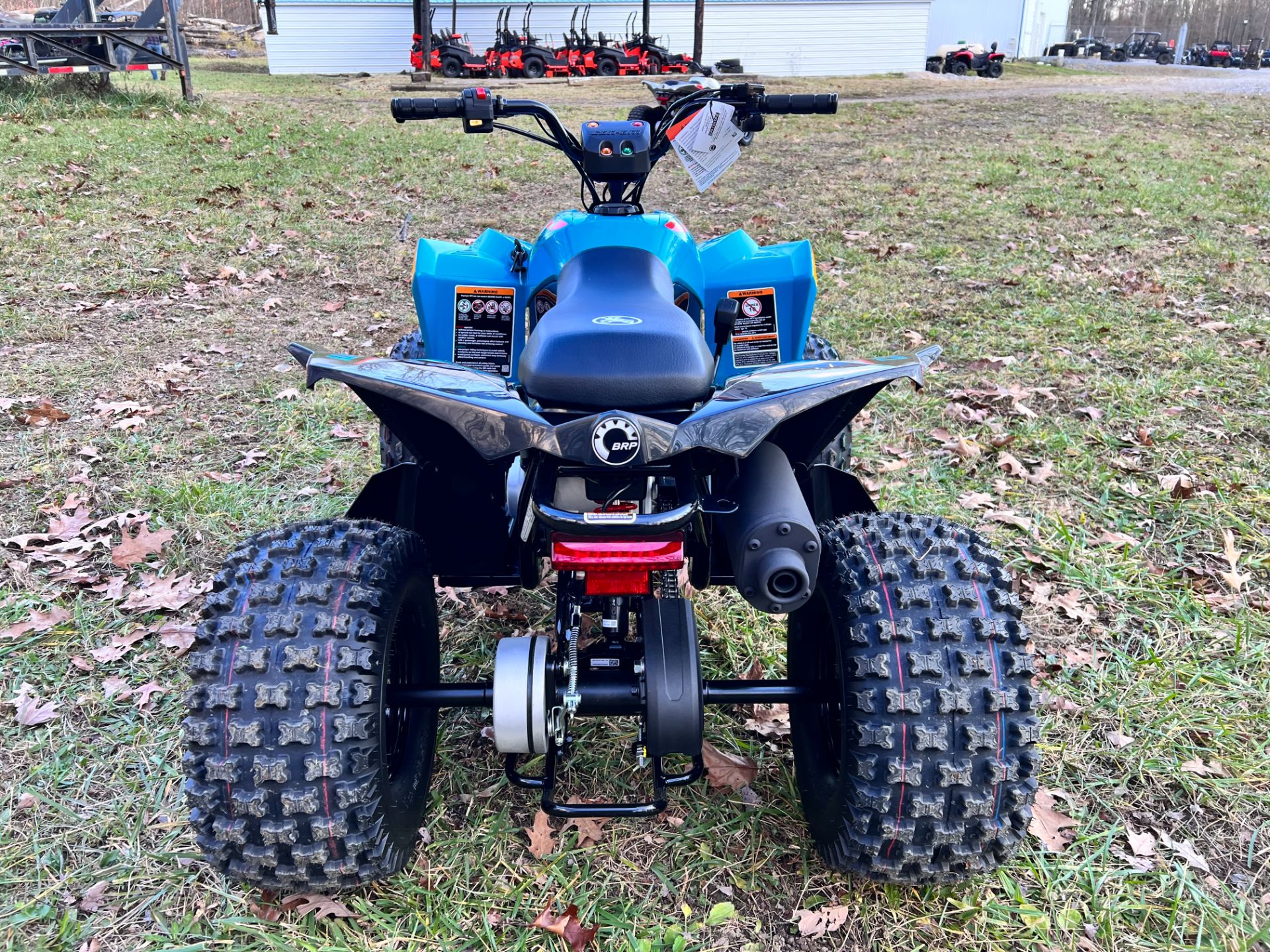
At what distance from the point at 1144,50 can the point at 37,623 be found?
157 feet

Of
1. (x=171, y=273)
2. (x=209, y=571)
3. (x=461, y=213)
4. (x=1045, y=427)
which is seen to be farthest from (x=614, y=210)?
(x=461, y=213)

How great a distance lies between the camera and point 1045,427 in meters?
4.57

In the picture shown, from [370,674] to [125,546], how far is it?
7.20 ft

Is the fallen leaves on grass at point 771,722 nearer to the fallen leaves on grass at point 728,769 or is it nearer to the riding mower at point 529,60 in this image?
the fallen leaves on grass at point 728,769

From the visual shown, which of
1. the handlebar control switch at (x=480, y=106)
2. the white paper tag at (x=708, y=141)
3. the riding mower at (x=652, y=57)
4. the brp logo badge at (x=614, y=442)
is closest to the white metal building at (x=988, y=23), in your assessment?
the riding mower at (x=652, y=57)

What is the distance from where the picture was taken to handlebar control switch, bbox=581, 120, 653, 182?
294cm

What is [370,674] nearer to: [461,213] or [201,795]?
[201,795]

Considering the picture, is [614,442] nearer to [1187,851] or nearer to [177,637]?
[1187,851]

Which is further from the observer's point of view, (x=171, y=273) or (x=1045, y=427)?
(x=171, y=273)

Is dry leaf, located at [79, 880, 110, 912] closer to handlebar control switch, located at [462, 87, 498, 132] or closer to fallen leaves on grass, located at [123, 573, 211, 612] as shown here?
fallen leaves on grass, located at [123, 573, 211, 612]

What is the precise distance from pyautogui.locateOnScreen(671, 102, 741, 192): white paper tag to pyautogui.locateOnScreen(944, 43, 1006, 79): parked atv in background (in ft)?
89.1

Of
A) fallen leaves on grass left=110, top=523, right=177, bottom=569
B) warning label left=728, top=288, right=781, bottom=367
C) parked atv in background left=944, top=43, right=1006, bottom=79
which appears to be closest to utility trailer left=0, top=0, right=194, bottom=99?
fallen leaves on grass left=110, top=523, right=177, bottom=569

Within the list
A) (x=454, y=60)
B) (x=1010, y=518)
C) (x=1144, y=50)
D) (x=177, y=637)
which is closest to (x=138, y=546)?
(x=177, y=637)

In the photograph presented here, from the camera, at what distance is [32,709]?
2859 mm
